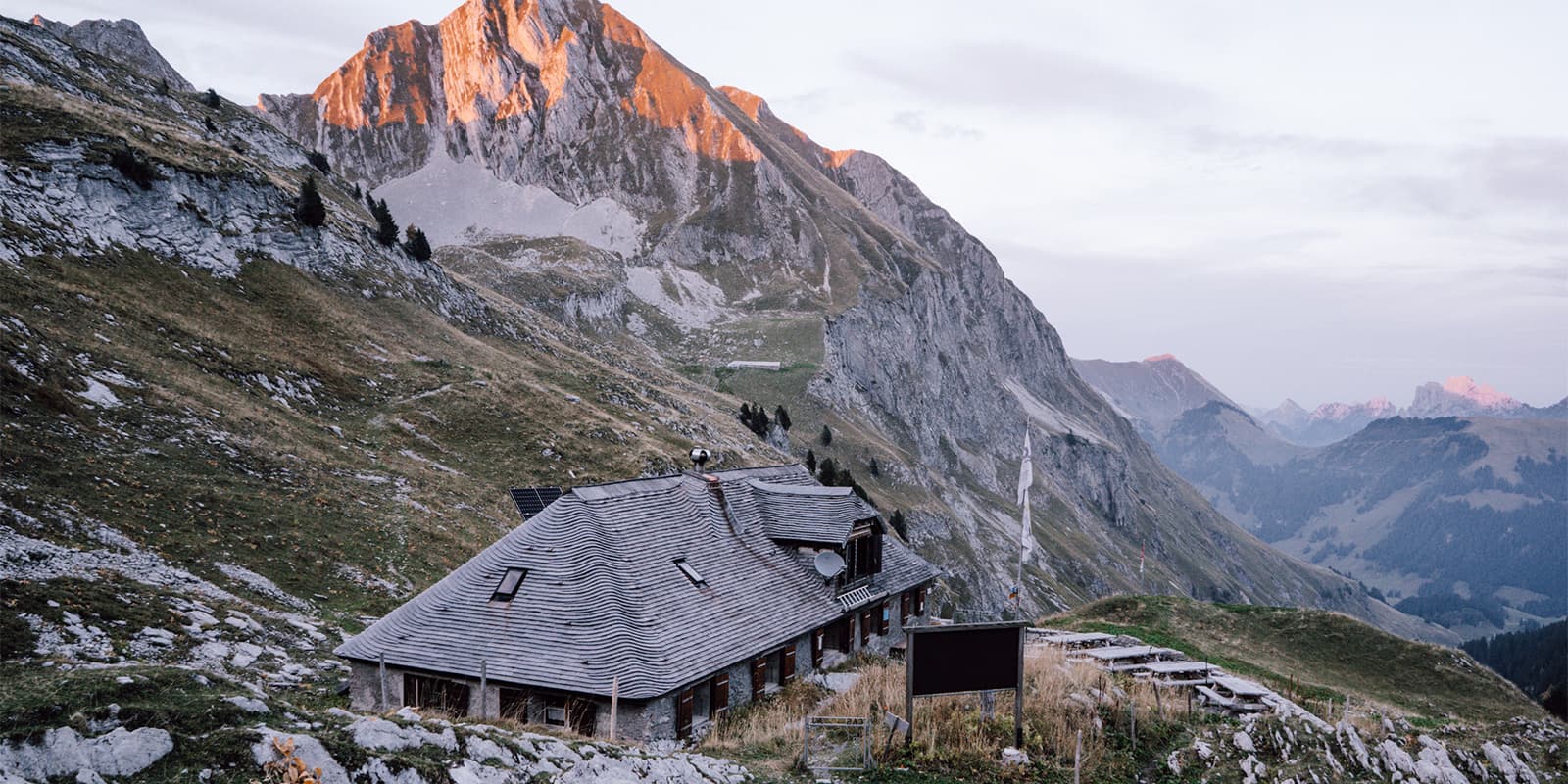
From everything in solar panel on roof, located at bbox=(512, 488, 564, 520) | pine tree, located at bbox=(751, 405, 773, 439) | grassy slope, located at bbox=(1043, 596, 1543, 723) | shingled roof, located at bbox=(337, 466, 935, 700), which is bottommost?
grassy slope, located at bbox=(1043, 596, 1543, 723)

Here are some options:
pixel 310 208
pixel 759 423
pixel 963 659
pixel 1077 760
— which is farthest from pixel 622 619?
pixel 759 423

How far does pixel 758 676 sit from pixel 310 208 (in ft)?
174

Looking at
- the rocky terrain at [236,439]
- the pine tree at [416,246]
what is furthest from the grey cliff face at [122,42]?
the pine tree at [416,246]

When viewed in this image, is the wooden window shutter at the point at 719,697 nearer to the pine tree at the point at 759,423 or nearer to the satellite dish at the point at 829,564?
the satellite dish at the point at 829,564

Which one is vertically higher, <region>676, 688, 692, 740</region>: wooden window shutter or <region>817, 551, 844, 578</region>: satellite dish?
<region>817, 551, 844, 578</region>: satellite dish

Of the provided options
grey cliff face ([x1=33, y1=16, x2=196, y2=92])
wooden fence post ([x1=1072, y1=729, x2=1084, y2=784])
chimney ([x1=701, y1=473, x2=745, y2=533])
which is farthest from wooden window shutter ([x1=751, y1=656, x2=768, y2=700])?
grey cliff face ([x1=33, y1=16, x2=196, y2=92])

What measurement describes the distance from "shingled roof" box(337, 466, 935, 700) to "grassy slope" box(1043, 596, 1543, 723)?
75.0ft

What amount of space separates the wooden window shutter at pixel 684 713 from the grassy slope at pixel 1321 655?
2554cm

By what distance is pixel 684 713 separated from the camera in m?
21.8

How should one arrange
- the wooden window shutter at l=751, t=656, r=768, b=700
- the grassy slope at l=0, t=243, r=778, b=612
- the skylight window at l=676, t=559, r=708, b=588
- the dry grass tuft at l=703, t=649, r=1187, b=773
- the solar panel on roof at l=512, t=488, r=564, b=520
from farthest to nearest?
1. the solar panel on roof at l=512, t=488, r=564, b=520
2. the grassy slope at l=0, t=243, r=778, b=612
3. the skylight window at l=676, t=559, r=708, b=588
4. the wooden window shutter at l=751, t=656, r=768, b=700
5. the dry grass tuft at l=703, t=649, r=1187, b=773

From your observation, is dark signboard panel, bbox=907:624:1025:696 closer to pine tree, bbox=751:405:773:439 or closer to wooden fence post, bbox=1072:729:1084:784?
wooden fence post, bbox=1072:729:1084:784

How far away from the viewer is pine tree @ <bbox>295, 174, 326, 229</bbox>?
59562mm

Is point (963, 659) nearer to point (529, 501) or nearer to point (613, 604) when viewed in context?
point (613, 604)

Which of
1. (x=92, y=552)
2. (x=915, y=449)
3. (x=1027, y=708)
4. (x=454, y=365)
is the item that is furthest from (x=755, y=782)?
(x=915, y=449)
